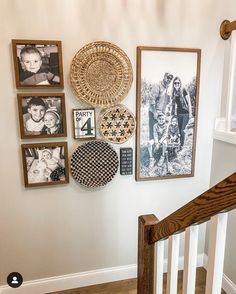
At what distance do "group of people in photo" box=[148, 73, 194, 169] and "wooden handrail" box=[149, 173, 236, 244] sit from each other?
1.08m

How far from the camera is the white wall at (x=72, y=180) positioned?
1.78 meters

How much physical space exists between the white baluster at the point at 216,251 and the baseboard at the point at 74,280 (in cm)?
167

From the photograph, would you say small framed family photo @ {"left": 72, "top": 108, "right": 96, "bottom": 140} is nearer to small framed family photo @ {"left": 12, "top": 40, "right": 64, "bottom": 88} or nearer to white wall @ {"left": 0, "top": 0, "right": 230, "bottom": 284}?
white wall @ {"left": 0, "top": 0, "right": 230, "bottom": 284}

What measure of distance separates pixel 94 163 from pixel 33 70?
31.9 inches

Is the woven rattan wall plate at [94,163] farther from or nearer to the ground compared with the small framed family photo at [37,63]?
nearer to the ground

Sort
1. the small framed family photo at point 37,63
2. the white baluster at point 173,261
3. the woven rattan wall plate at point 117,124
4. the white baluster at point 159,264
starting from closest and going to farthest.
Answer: the white baluster at point 173,261, the white baluster at point 159,264, the small framed family photo at point 37,63, the woven rattan wall plate at point 117,124

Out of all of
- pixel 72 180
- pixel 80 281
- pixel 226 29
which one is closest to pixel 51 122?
pixel 72 180

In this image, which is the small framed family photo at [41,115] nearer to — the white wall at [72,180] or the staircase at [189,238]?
the white wall at [72,180]

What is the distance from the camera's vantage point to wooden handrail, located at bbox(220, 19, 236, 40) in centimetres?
199

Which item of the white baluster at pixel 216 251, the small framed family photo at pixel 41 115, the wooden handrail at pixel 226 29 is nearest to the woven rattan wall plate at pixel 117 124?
the small framed family photo at pixel 41 115

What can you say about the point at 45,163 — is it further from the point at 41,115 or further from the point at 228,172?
the point at 228,172

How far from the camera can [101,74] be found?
189 centimetres

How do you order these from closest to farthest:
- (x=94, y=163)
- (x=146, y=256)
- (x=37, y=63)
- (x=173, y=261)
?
(x=173, y=261) < (x=146, y=256) < (x=37, y=63) < (x=94, y=163)

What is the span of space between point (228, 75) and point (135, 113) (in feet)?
2.75
